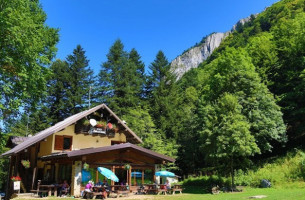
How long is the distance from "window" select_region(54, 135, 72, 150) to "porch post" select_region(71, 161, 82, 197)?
4615 mm

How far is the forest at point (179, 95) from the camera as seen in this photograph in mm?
17141

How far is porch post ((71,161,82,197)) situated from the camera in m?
18.7

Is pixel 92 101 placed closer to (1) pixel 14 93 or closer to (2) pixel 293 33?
(1) pixel 14 93

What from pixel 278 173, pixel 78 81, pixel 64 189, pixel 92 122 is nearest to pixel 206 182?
pixel 278 173

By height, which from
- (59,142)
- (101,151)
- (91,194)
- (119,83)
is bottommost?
(91,194)

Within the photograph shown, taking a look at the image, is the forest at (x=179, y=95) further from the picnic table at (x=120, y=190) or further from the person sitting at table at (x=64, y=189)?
the picnic table at (x=120, y=190)

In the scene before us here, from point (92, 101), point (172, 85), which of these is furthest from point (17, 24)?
point (172, 85)

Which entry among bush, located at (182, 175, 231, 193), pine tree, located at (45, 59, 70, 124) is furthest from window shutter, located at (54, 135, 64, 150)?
pine tree, located at (45, 59, 70, 124)

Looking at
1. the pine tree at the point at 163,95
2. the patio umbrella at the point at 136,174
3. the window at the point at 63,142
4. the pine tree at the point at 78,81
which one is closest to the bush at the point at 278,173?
the patio umbrella at the point at 136,174

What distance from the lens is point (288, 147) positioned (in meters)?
→ 31.2

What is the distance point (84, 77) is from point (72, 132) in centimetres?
2386

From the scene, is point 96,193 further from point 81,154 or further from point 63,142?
point 63,142

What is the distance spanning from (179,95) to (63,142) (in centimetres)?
2730

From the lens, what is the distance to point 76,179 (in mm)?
18828
